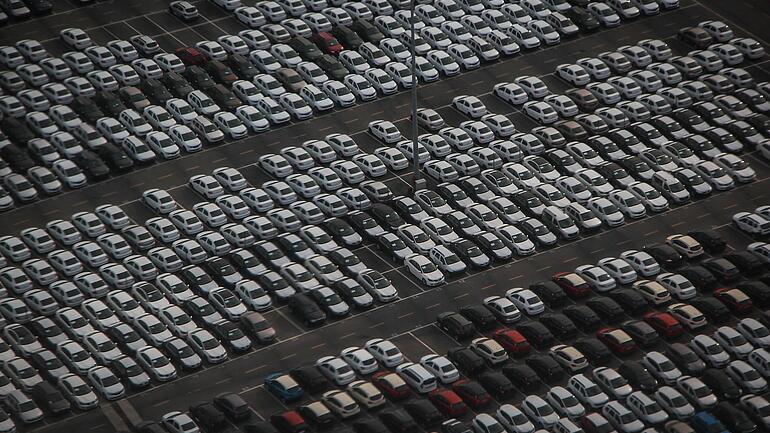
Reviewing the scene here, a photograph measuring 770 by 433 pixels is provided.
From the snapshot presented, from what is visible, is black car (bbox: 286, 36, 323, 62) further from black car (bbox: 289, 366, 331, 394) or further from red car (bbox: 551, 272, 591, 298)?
black car (bbox: 289, 366, 331, 394)

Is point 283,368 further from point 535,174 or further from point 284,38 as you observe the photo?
point 284,38

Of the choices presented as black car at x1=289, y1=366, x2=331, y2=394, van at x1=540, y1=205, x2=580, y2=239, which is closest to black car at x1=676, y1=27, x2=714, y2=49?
van at x1=540, y1=205, x2=580, y2=239

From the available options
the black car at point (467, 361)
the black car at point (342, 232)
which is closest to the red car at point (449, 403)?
the black car at point (467, 361)

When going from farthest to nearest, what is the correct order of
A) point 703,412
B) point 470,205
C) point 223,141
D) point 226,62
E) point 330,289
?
point 226,62 → point 223,141 → point 470,205 → point 330,289 → point 703,412

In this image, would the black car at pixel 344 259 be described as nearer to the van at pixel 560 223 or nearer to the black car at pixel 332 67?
the van at pixel 560 223

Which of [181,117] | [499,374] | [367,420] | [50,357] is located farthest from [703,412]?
[181,117]

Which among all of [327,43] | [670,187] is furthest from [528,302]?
[327,43]
